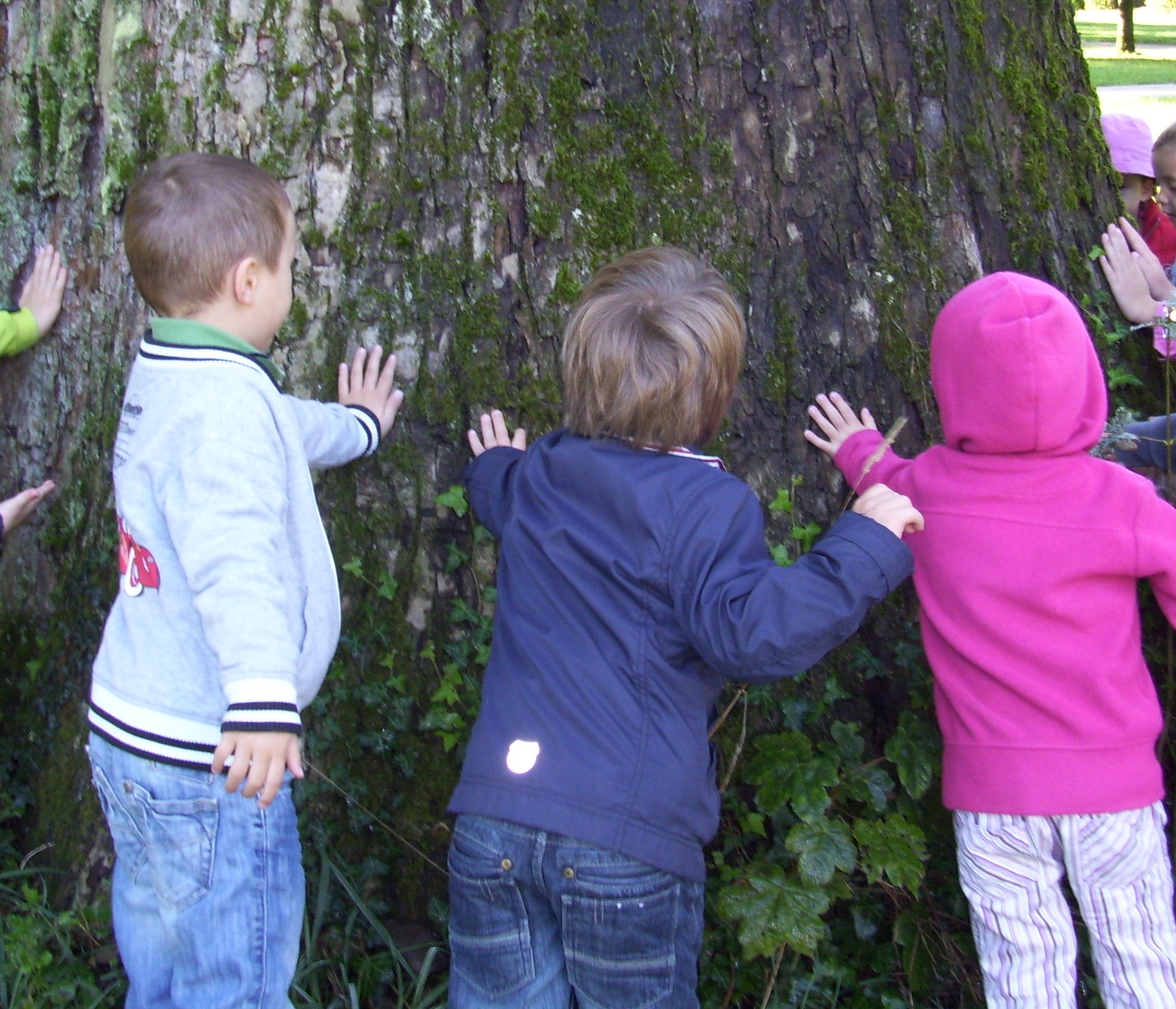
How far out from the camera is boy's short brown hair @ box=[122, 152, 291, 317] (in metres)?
2.26

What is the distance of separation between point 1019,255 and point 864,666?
3.59 feet

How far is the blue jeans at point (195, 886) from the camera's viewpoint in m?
2.19

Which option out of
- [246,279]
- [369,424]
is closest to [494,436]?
[369,424]

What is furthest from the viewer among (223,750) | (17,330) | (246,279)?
(17,330)

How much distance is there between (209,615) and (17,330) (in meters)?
1.36

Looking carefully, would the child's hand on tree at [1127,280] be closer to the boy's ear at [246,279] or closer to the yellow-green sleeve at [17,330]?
the boy's ear at [246,279]

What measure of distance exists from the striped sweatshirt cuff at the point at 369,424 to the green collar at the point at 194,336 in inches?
16.6

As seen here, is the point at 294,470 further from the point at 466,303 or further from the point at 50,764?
the point at 50,764

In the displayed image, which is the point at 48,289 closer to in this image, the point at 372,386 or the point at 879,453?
the point at 372,386

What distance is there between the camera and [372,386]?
274 cm

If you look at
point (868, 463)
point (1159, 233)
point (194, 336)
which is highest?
point (1159, 233)

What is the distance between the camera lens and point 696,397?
2289 mm

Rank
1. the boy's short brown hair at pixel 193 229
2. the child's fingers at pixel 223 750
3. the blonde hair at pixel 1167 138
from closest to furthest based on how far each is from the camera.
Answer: the child's fingers at pixel 223 750 → the boy's short brown hair at pixel 193 229 → the blonde hair at pixel 1167 138

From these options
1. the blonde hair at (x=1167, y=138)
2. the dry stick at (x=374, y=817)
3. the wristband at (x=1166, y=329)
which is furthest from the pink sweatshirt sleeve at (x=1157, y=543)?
the blonde hair at (x=1167, y=138)
